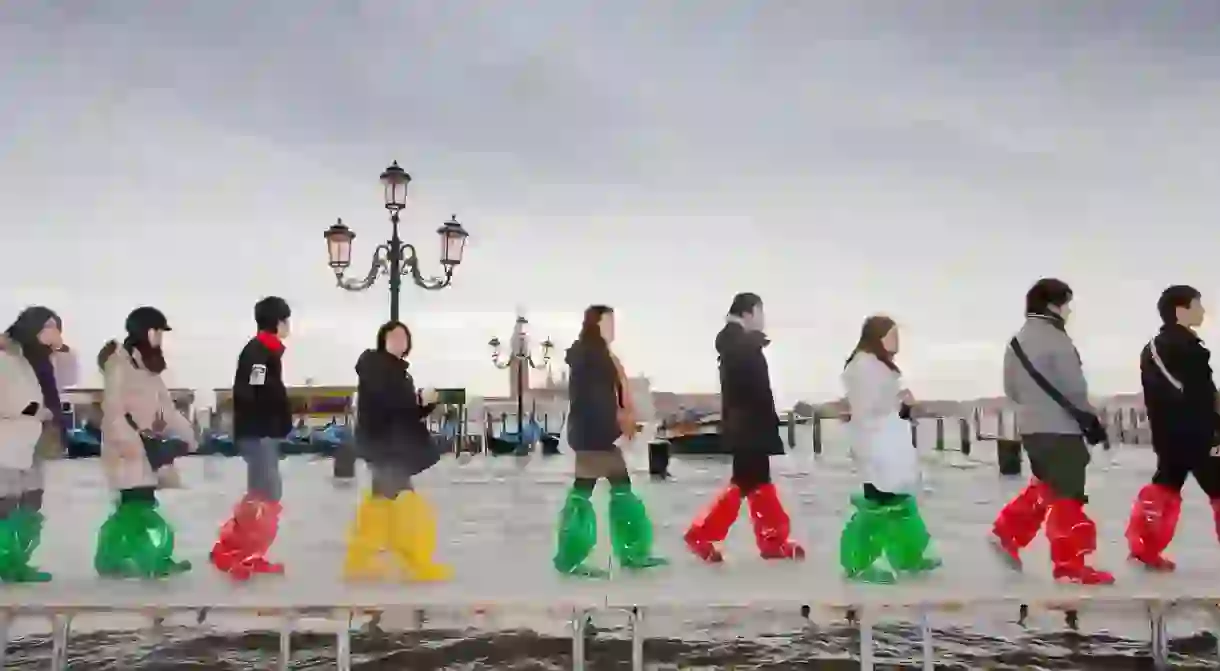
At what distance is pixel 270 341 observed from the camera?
4.27 metres

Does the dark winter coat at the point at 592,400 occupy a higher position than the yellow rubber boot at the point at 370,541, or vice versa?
the dark winter coat at the point at 592,400

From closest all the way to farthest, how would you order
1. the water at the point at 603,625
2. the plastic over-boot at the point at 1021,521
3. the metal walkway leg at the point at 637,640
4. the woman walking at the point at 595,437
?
the metal walkway leg at the point at 637,640 → the water at the point at 603,625 → the woman walking at the point at 595,437 → the plastic over-boot at the point at 1021,521

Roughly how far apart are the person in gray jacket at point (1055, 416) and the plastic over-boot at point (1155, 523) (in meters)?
0.42

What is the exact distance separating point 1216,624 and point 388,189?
6.18 meters

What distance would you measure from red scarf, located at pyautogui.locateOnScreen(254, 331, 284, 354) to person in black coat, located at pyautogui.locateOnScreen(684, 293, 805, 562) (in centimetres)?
203

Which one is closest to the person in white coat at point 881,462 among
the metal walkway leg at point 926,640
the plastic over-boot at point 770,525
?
the metal walkway leg at point 926,640

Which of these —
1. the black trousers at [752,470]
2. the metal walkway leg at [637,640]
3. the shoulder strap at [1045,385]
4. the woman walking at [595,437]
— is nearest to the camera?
the metal walkway leg at [637,640]

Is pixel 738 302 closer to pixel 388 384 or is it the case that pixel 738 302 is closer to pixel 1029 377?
pixel 1029 377

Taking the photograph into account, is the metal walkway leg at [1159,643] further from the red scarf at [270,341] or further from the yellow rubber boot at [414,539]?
the red scarf at [270,341]

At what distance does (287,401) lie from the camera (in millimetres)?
4355

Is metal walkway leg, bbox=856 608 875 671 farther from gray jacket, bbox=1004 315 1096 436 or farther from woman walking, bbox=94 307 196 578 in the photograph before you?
woman walking, bbox=94 307 196 578

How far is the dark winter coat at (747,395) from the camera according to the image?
4.42m

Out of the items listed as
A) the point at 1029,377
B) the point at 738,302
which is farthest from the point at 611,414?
the point at 1029,377

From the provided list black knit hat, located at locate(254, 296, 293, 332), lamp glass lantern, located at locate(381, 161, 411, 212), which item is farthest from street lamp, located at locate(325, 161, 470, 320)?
black knit hat, located at locate(254, 296, 293, 332)
